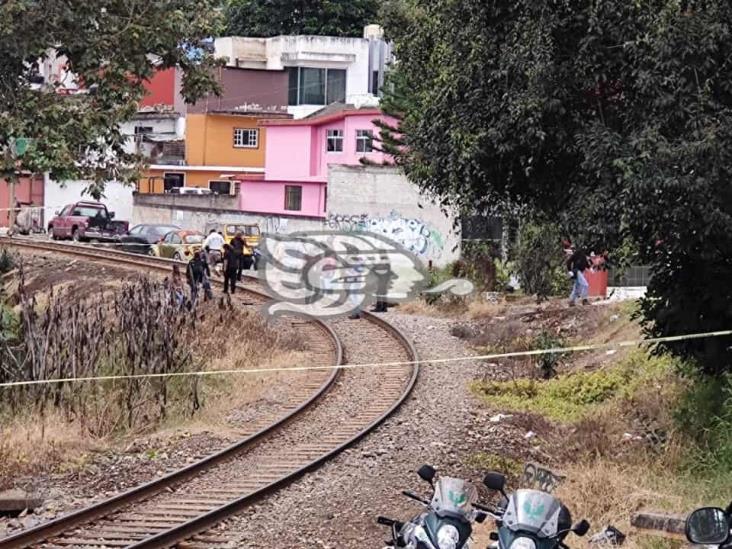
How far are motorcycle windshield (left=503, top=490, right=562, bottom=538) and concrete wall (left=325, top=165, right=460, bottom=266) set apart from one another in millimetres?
30029

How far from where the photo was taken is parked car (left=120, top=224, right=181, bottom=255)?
132 feet

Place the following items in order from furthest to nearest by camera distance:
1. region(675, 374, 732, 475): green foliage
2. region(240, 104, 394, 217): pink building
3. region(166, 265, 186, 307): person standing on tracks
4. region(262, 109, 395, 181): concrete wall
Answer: region(240, 104, 394, 217): pink building
region(262, 109, 395, 181): concrete wall
region(166, 265, 186, 307): person standing on tracks
region(675, 374, 732, 475): green foliage

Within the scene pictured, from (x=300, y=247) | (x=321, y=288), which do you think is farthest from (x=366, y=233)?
(x=321, y=288)

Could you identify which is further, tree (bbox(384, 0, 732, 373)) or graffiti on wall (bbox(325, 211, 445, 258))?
graffiti on wall (bbox(325, 211, 445, 258))

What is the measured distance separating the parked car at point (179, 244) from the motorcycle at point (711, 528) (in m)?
31.0

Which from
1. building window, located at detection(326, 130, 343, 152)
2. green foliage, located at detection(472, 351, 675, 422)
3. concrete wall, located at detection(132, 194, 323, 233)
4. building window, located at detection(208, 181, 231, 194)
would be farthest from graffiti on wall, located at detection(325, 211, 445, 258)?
green foliage, located at detection(472, 351, 675, 422)

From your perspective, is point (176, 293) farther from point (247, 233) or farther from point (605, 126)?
point (247, 233)

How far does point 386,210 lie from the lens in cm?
3922

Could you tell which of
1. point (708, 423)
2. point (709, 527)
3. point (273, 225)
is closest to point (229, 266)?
point (273, 225)

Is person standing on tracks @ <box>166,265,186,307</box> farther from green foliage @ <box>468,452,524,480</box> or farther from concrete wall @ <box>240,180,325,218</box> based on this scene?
concrete wall @ <box>240,180,325,218</box>

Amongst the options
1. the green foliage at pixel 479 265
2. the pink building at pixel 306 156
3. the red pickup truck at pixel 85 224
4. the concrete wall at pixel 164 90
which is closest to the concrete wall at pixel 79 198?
the pink building at pixel 306 156

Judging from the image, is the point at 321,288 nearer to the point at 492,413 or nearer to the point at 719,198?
the point at 492,413

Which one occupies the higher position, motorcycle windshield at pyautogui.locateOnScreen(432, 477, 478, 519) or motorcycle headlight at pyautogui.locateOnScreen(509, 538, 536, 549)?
motorcycle windshield at pyautogui.locateOnScreen(432, 477, 478, 519)

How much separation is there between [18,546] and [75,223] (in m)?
36.2
